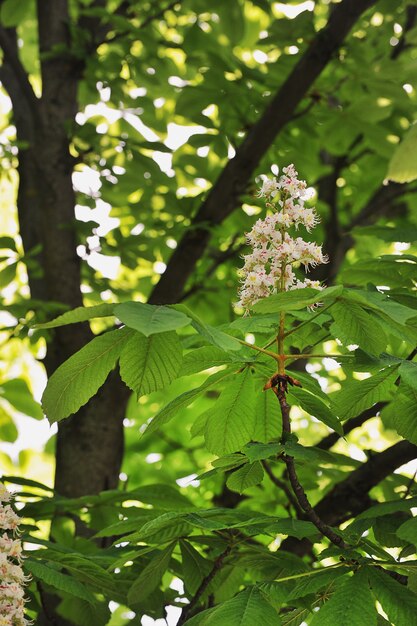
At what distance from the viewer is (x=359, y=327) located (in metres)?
1.24

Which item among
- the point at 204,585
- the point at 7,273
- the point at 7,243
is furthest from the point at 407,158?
the point at 7,273

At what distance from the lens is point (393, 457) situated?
227cm

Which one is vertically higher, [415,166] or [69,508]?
[415,166]

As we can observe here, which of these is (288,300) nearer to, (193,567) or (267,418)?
(267,418)

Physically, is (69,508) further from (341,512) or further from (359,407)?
(359,407)

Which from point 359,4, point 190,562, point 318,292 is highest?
point 359,4

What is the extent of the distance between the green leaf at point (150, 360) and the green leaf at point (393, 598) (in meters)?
0.47

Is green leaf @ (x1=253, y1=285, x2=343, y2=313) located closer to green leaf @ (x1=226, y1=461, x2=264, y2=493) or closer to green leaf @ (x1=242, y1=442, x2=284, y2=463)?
green leaf @ (x1=242, y1=442, x2=284, y2=463)

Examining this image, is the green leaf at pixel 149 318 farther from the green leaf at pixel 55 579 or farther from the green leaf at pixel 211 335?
the green leaf at pixel 55 579

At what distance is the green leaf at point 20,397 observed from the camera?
2.75m

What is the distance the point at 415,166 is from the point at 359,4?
1.63m

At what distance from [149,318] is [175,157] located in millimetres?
2718

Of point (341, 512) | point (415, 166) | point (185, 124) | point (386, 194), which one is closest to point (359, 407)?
point (415, 166)

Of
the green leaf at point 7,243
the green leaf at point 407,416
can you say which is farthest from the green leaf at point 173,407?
the green leaf at point 7,243
